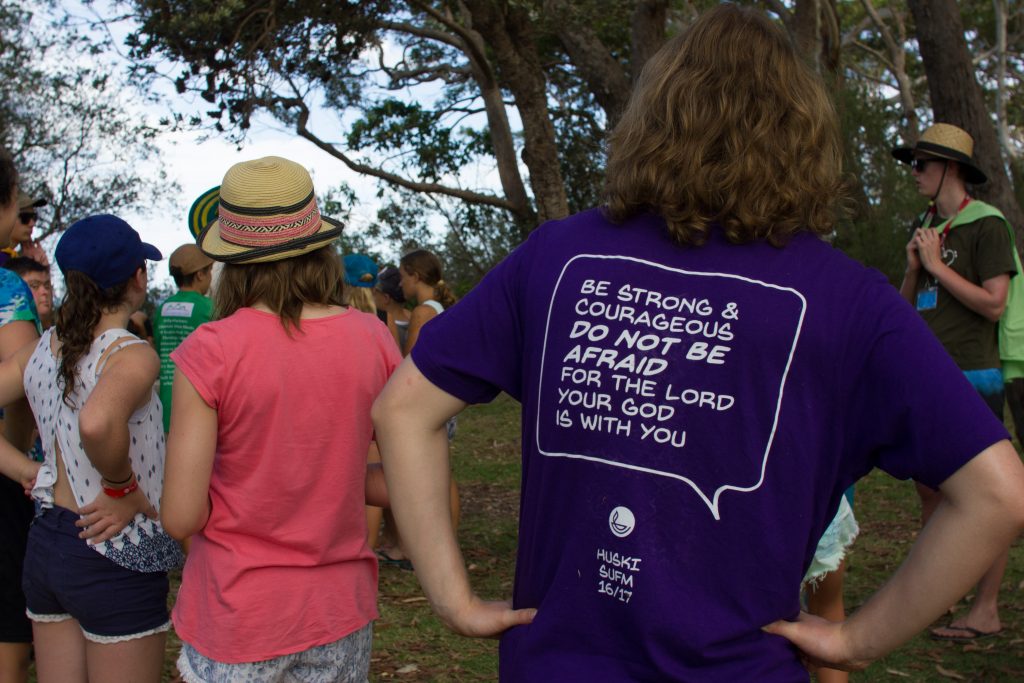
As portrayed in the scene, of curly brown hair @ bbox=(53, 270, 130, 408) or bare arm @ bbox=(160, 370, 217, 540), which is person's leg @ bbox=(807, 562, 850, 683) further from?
curly brown hair @ bbox=(53, 270, 130, 408)

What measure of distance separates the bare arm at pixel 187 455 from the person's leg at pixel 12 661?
4.49 ft

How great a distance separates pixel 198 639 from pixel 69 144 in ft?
91.1

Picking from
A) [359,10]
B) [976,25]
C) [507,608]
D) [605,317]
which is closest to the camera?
[605,317]

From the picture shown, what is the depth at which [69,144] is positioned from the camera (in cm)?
2756

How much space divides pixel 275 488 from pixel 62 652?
1015 millimetres

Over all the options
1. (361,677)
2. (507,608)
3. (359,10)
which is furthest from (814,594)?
(359,10)

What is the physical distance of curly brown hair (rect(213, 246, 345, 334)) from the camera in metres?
2.71

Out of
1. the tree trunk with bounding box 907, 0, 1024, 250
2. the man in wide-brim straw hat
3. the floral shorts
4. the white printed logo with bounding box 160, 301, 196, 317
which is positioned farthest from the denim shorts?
the tree trunk with bounding box 907, 0, 1024, 250

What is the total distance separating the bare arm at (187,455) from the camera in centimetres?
250

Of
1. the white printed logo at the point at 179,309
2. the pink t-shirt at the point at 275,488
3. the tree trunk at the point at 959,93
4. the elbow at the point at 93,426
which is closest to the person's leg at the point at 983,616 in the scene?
the pink t-shirt at the point at 275,488

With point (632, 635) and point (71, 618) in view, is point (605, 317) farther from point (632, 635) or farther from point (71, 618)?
point (71, 618)

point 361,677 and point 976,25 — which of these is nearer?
point 361,677

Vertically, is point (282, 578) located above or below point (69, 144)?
below

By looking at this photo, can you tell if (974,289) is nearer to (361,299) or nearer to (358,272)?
(361,299)
